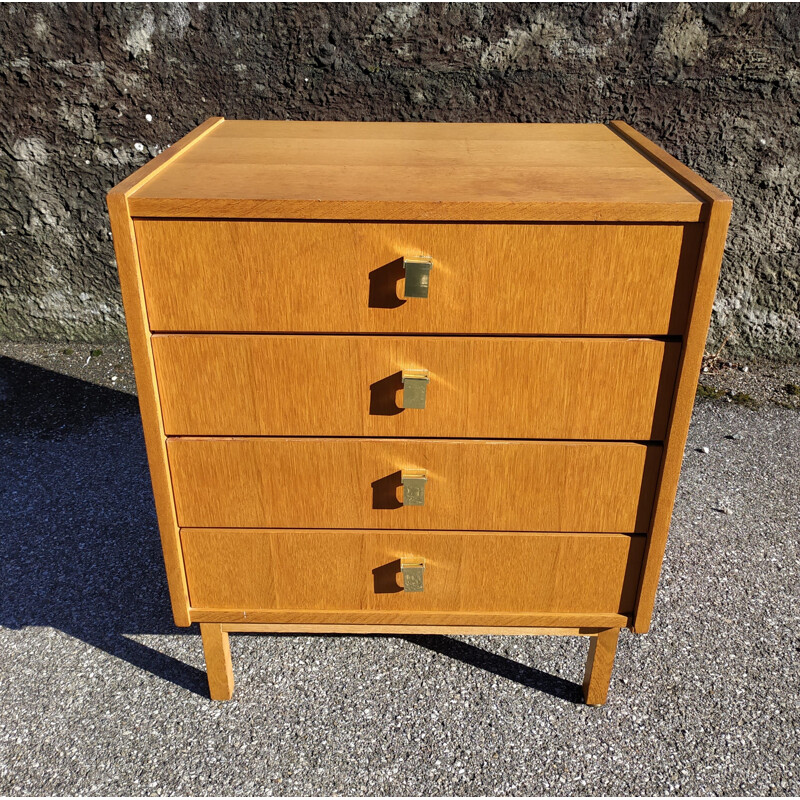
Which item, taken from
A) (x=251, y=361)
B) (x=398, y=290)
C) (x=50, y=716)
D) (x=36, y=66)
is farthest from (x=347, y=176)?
(x=36, y=66)

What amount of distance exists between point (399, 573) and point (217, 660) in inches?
17.2

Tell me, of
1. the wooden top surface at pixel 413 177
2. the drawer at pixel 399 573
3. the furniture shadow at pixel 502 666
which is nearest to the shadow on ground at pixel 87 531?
the furniture shadow at pixel 502 666

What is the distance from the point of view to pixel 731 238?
259cm

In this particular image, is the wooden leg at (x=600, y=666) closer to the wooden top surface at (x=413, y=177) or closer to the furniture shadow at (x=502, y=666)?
the furniture shadow at (x=502, y=666)

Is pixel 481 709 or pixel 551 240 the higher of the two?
pixel 551 240

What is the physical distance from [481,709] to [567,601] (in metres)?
0.31

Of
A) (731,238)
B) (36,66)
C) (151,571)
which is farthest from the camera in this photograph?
(731,238)

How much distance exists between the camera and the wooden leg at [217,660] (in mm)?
1430

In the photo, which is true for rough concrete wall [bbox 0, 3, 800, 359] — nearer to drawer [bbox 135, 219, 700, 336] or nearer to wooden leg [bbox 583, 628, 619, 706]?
drawer [bbox 135, 219, 700, 336]

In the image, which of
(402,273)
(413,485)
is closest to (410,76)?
(402,273)

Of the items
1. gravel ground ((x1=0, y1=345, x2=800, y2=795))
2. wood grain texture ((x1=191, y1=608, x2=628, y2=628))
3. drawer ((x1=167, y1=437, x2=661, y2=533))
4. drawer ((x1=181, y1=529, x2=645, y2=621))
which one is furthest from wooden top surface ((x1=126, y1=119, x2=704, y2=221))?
gravel ground ((x1=0, y1=345, x2=800, y2=795))

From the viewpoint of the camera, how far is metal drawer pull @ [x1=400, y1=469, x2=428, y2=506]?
4.08 feet

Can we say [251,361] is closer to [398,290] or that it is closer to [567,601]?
[398,290]

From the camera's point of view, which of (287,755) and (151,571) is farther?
(151,571)
